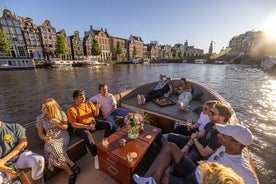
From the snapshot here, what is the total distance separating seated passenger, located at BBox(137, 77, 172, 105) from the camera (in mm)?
4008

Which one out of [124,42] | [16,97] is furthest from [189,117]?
[124,42]

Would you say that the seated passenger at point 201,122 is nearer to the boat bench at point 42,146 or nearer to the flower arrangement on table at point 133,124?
the flower arrangement on table at point 133,124

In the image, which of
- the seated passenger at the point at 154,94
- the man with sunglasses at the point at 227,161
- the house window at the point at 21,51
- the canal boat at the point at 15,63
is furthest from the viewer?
the house window at the point at 21,51

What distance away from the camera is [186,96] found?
13.8ft

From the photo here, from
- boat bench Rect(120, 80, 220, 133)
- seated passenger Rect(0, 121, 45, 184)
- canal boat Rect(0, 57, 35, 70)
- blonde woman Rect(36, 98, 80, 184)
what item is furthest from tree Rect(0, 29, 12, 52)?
seated passenger Rect(0, 121, 45, 184)

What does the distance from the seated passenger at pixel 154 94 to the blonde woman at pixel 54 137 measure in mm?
2317

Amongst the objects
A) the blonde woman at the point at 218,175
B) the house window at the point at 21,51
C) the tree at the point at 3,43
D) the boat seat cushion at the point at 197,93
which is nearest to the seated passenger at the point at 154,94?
the boat seat cushion at the point at 197,93

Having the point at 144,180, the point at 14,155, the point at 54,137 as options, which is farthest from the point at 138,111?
the point at 14,155

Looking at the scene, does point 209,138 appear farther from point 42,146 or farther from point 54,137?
point 42,146

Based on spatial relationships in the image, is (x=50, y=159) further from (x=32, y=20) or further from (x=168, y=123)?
(x=32, y=20)

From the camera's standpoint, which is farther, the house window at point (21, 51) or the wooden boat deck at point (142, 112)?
the house window at point (21, 51)

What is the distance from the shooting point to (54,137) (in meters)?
2.09

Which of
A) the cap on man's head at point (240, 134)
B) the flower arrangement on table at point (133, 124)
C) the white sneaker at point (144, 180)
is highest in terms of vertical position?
the cap on man's head at point (240, 134)

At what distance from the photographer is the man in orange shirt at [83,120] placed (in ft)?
7.58
